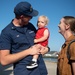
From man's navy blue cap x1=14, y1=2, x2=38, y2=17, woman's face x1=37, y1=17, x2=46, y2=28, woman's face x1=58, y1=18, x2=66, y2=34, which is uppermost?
man's navy blue cap x1=14, y1=2, x2=38, y2=17

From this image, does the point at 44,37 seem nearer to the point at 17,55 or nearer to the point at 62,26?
the point at 62,26

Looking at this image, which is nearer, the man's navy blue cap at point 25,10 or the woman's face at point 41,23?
the man's navy blue cap at point 25,10

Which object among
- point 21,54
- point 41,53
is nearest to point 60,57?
point 41,53

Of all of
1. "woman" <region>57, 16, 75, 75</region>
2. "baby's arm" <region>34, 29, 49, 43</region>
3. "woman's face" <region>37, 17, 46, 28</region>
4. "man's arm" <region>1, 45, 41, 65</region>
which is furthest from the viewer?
"woman's face" <region>37, 17, 46, 28</region>

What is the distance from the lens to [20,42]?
4.40 metres

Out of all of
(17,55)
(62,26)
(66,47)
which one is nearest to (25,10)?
(62,26)

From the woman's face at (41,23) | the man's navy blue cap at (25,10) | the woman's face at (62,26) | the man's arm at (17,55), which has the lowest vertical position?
the man's arm at (17,55)

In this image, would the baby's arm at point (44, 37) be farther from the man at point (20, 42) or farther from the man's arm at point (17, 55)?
the man's arm at point (17, 55)

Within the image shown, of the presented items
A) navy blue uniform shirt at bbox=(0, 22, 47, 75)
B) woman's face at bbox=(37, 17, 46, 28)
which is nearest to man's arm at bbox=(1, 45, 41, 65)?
navy blue uniform shirt at bbox=(0, 22, 47, 75)

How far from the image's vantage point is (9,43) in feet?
14.4

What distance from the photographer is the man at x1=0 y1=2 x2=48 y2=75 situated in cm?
430

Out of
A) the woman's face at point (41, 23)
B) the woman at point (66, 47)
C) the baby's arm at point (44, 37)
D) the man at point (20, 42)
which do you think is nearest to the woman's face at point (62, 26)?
the woman at point (66, 47)

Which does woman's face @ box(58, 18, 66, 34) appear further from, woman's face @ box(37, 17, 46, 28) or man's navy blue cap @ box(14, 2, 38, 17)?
woman's face @ box(37, 17, 46, 28)

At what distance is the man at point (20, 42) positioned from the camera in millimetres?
4301
